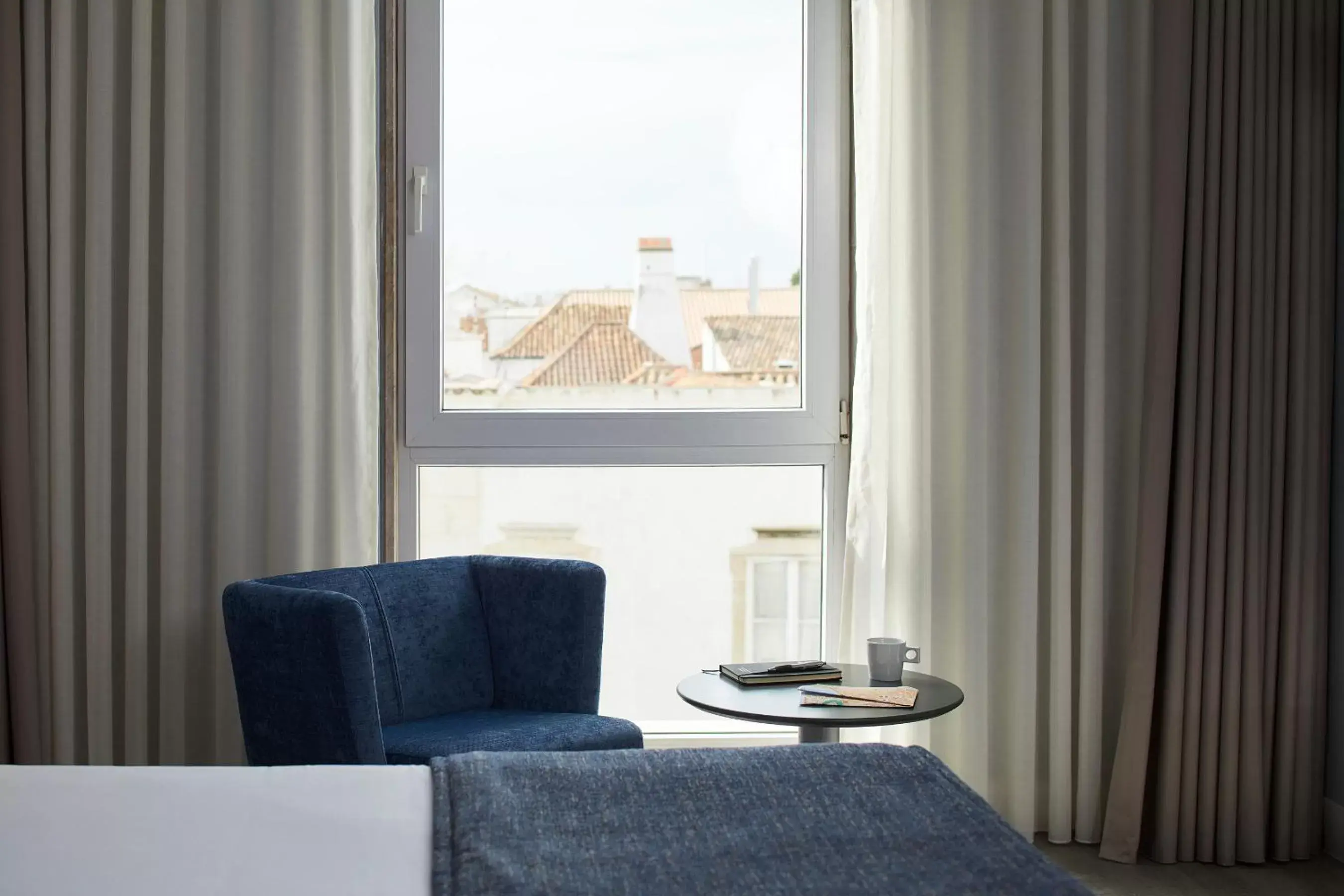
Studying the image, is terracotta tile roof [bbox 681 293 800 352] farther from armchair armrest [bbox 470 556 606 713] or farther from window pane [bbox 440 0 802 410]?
armchair armrest [bbox 470 556 606 713]

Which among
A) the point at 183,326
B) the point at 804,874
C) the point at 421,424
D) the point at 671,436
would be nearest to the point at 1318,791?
the point at 671,436

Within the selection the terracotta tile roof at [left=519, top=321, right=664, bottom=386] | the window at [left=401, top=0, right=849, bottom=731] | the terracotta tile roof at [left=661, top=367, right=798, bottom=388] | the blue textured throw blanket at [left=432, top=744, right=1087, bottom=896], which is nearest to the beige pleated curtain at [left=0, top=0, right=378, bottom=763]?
the window at [left=401, top=0, right=849, bottom=731]

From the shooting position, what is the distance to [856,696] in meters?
2.36

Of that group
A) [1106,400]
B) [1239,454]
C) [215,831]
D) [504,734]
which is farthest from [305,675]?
[1239,454]

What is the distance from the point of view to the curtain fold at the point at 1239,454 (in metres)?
2.87

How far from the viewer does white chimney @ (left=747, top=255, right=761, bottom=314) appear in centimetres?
322

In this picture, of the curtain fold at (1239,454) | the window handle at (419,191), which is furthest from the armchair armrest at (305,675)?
the curtain fold at (1239,454)

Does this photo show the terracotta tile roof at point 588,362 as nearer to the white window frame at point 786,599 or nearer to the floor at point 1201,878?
the white window frame at point 786,599

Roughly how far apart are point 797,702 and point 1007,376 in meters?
1.17

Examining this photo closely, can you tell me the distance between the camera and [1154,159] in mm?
2938

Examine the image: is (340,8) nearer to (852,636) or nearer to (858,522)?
(858,522)

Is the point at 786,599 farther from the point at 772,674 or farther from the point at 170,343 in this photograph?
the point at 170,343

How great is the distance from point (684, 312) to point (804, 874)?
212 centimetres

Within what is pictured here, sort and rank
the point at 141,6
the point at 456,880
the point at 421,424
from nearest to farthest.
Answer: the point at 456,880 → the point at 141,6 → the point at 421,424
